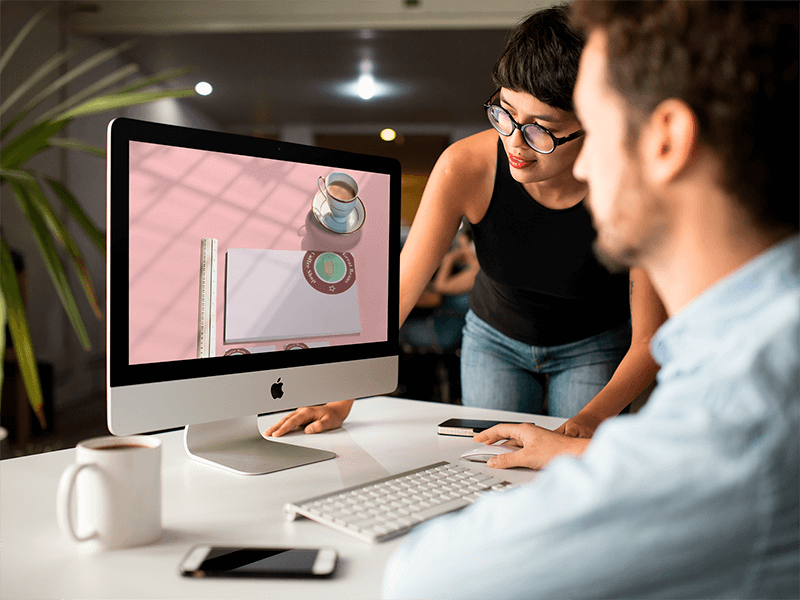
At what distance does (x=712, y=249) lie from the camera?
21.3 inches

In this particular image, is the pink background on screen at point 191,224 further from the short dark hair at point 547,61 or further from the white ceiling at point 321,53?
the white ceiling at point 321,53

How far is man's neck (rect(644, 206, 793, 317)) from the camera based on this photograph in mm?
536

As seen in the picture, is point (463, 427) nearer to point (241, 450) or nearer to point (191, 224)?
point (241, 450)

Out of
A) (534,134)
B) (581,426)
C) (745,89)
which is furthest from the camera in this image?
(534,134)

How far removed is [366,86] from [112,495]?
14.3 ft

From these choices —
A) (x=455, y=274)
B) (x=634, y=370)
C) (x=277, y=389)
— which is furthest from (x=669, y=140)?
(x=455, y=274)

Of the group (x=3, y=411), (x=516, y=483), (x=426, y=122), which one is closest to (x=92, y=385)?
Answer: (x=3, y=411)

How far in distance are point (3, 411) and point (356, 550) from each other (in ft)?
11.7

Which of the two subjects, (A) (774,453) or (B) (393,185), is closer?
(A) (774,453)

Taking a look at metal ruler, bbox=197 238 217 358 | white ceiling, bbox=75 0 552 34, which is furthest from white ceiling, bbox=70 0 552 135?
metal ruler, bbox=197 238 217 358

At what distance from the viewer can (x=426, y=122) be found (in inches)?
183

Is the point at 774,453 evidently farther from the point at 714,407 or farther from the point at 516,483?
the point at 516,483

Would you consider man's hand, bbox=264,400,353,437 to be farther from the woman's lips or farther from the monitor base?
the woman's lips

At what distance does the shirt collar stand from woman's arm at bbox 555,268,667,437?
0.78 metres
